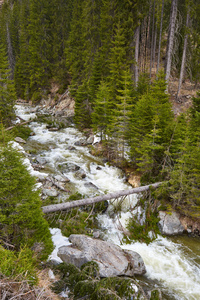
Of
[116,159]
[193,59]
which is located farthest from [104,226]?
[193,59]

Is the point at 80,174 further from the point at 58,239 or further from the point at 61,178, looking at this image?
the point at 58,239

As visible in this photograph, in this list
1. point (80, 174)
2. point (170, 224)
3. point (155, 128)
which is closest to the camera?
point (170, 224)

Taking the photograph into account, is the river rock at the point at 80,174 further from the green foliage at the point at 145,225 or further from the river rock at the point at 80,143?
the river rock at the point at 80,143

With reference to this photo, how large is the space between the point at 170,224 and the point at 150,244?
1.62 metres

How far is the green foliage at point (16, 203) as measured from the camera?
5699mm

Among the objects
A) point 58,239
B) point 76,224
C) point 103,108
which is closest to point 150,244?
point 76,224

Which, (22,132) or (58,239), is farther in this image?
(22,132)

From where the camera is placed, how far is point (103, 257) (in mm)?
7461

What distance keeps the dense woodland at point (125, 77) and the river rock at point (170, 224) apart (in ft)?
2.22

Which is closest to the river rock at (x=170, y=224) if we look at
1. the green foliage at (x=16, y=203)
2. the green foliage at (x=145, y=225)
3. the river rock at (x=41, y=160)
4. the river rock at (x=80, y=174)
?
the green foliage at (x=145, y=225)

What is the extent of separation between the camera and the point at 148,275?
809 cm

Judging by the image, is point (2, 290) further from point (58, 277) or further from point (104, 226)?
point (104, 226)

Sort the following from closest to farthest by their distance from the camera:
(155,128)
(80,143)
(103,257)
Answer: (103,257), (155,128), (80,143)

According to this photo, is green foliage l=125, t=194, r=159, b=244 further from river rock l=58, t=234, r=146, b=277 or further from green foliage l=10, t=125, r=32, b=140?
green foliage l=10, t=125, r=32, b=140
